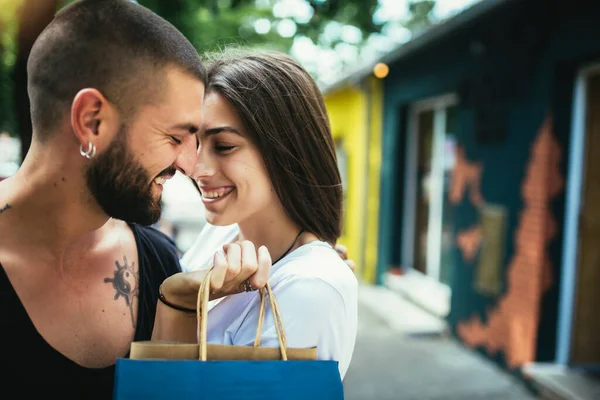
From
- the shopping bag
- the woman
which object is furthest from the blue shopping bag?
the woman

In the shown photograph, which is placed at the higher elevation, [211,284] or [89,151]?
[89,151]

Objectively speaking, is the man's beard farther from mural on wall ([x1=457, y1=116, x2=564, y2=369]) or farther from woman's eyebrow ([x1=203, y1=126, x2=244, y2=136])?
mural on wall ([x1=457, y1=116, x2=564, y2=369])

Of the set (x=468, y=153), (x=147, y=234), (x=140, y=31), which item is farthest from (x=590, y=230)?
(x=140, y=31)

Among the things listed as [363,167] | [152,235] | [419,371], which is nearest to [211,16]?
[152,235]

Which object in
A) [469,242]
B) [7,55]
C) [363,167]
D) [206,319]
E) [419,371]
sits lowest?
[419,371]

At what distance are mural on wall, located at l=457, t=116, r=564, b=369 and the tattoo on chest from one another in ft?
13.2

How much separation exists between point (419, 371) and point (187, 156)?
187 inches

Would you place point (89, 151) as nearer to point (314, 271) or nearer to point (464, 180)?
point (314, 271)

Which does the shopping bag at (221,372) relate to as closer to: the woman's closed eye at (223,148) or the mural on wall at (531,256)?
the woman's closed eye at (223,148)

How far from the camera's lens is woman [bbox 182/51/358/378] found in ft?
5.74

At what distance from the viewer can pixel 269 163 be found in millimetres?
1812

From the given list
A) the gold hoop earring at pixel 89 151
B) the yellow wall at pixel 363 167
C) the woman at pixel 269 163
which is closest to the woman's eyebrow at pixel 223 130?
the woman at pixel 269 163

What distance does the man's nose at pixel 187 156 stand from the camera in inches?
59.9

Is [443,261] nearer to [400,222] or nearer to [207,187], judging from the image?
[400,222]
